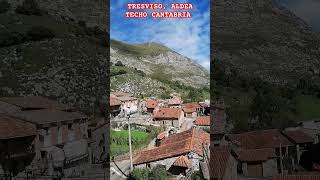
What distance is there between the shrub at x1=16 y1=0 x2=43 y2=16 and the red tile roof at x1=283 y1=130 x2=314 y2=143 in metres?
14.1

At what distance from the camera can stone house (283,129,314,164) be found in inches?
543

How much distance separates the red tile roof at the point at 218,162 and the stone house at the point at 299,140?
5586 millimetres

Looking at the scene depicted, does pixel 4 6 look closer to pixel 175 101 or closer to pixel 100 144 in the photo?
pixel 175 101

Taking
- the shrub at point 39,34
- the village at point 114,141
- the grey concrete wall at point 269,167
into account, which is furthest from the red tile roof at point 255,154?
the shrub at point 39,34

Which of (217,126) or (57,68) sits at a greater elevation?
(57,68)

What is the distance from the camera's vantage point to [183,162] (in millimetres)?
7684

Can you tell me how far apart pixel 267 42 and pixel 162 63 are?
3531cm

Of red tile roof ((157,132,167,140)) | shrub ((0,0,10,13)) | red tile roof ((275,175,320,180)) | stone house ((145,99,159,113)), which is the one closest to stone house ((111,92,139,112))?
stone house ((145,99,159,113))

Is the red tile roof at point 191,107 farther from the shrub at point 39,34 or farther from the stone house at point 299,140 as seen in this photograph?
the shrub at point 39,34

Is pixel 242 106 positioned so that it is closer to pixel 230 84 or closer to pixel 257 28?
pixel 230 84

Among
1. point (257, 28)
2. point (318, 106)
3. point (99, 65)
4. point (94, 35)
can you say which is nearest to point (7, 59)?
point (94, 35)

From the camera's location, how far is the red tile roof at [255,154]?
12.5 metres

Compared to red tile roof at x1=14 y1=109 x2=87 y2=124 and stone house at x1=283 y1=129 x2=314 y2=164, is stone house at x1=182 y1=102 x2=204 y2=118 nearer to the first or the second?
red tile roof at x1=14 y1=109 x2=87 y2=124

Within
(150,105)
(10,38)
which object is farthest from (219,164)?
(10,38)
